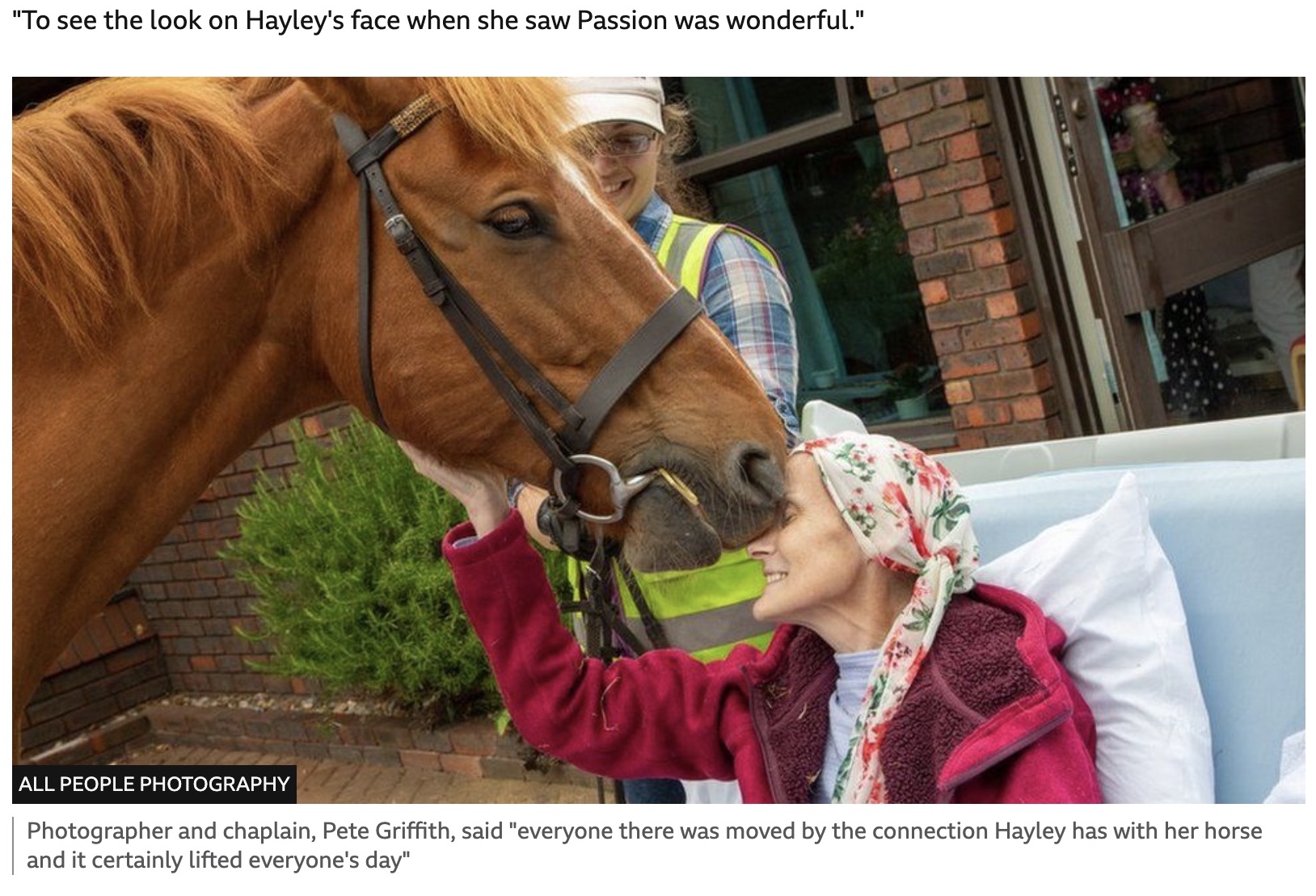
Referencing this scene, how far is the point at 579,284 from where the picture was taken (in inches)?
60.9

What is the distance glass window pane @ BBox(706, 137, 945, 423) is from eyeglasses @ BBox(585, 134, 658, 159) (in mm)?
2339

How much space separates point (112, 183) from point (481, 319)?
50 centimetres

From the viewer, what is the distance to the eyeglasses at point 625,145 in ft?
6.25

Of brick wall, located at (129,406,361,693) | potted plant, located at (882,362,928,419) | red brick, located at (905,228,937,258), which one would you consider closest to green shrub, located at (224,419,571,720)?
brick wall, located at (129,406,361,693)

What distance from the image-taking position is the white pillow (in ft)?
5.16

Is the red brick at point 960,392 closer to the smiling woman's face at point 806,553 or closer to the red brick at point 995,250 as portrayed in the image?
the red brick at point 995,250

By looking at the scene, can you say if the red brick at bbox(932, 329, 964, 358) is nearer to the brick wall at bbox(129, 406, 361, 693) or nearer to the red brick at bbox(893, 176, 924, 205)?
the red brick at bbox(893, 176, 924, 205)

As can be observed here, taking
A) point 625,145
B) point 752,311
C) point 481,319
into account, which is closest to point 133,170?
point 481,319

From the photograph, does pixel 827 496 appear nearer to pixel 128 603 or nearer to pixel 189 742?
pixel 189 742

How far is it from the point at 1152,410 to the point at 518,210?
8.97 ft

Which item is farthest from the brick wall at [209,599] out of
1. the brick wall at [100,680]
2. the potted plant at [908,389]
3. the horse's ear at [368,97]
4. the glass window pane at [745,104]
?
the horse's ear at [368,97]

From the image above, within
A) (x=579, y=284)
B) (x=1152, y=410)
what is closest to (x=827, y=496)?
(x=579, y=284)

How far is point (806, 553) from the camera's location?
5.21 feet

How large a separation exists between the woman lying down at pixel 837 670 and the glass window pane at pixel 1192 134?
99.3 inches
